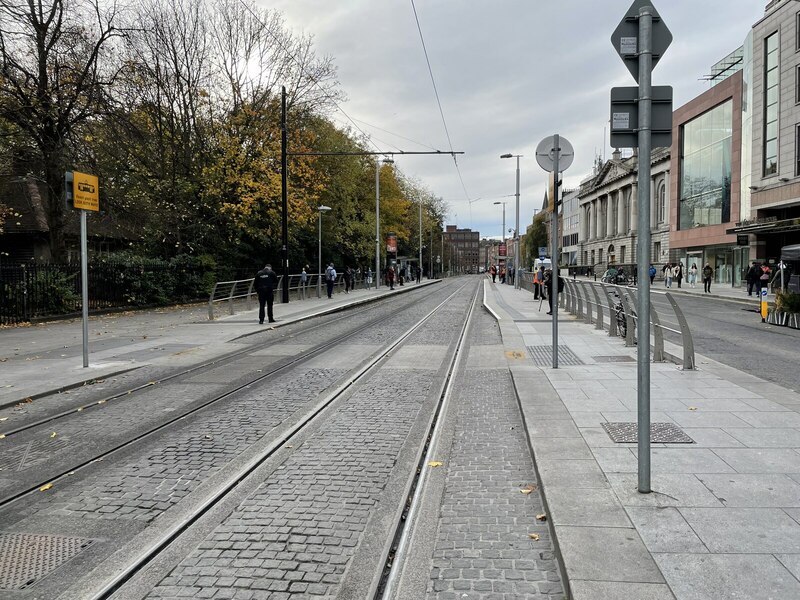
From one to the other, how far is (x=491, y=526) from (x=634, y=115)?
9.26 feet

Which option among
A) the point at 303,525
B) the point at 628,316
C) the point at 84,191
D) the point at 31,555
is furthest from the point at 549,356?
the point at 31,555

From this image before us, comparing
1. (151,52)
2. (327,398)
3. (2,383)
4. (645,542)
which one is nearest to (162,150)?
(151,52)

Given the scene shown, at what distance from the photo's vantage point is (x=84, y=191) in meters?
9.70

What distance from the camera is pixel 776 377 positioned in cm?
900

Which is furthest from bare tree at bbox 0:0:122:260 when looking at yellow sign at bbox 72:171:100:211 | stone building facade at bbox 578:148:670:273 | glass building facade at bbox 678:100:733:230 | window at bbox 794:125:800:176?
stone building facade at bbox 578:148:670:273

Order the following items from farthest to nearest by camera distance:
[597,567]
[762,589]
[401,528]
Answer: [401,528] → [597,567] → [762,589]

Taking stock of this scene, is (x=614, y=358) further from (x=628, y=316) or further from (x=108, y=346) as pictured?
(x=108, y=346)

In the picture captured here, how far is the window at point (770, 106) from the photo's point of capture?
39.8 metres

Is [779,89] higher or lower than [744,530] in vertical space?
higher

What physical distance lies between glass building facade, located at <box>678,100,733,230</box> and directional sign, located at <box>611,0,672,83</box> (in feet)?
164

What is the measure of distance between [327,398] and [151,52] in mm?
23895

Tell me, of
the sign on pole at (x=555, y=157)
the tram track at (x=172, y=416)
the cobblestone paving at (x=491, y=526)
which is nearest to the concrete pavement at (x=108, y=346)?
the tram track at (x=172, y=416)

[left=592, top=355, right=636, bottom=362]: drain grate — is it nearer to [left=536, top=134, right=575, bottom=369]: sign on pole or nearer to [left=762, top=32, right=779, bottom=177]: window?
[left=536, top=134, right=575, bottom=369]: sign on pole

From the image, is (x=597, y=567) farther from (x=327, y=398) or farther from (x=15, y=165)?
(x=15, y=165)
